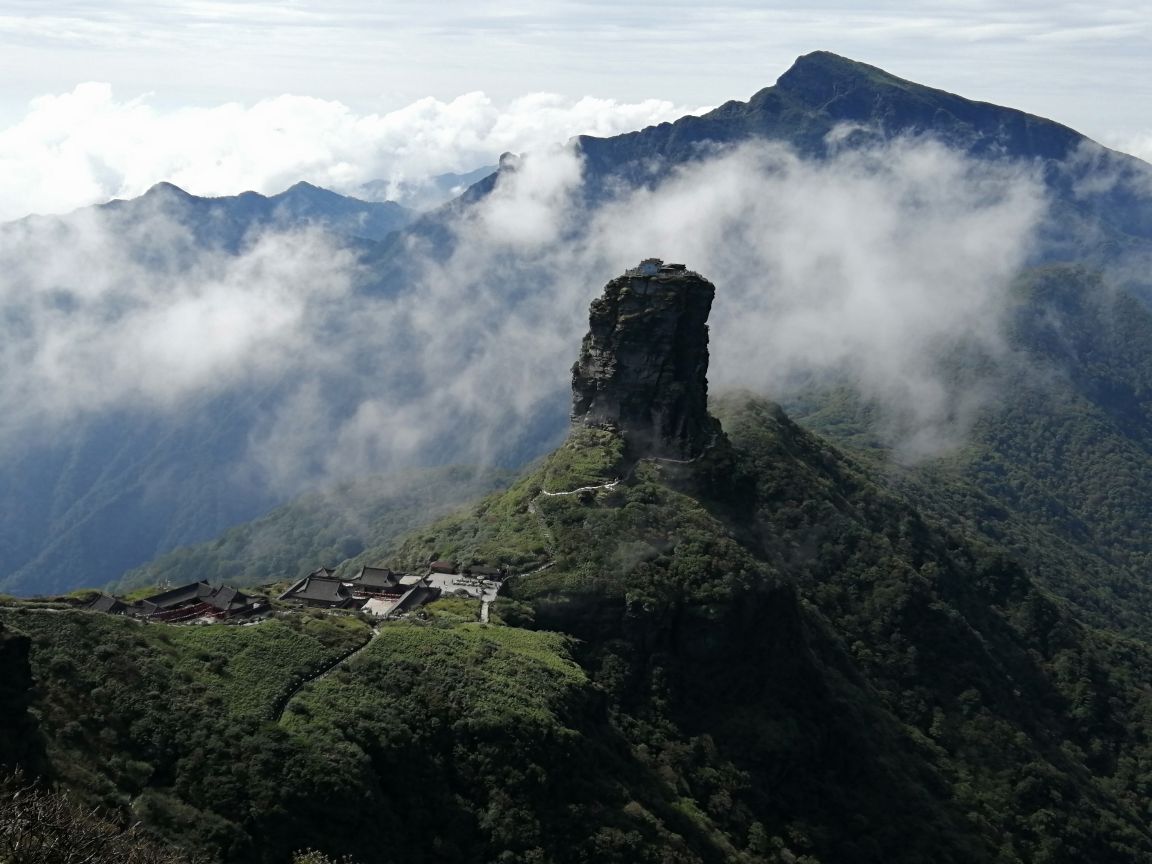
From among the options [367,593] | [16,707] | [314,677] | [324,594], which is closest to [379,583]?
[367,593]

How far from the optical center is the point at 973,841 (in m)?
104

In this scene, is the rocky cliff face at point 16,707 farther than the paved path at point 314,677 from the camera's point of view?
No

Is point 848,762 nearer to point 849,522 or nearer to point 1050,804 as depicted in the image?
point 1050,804

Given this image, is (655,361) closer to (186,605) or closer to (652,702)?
(652,702)

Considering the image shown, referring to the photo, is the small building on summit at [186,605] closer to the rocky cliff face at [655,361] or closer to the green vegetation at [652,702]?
the green vegetation at [652,702]

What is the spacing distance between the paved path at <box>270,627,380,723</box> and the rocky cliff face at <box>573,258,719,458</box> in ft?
195

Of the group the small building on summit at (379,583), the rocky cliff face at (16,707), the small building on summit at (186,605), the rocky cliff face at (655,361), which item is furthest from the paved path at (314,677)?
the rocky cliff face at (655,361)

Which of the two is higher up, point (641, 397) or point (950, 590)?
point (641, 397)

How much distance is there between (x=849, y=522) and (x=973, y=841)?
56.9 m

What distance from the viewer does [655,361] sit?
143 metres

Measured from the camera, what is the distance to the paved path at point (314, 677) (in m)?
76.0

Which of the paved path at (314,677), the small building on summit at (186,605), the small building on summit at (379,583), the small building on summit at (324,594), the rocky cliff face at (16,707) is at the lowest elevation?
the small building on summit at (379,583)

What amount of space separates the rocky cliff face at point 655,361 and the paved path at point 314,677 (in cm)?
5955

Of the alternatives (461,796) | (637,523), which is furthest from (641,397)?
(461,796)
